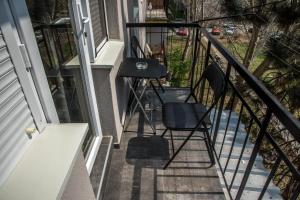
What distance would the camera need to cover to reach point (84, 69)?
1767 millimetres

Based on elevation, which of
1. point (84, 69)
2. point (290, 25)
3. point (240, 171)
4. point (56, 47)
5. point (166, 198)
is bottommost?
point (240, 171)

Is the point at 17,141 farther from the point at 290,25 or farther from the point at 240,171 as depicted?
the point at 290,25

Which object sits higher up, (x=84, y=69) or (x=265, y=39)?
(x=84, y=69)

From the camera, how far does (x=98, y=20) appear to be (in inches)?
88.0

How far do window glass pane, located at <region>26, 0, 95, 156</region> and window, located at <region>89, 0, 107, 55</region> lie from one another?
1.66ft

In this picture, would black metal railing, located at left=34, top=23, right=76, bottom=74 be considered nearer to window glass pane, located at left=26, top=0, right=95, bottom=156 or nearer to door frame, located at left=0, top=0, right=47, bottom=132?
window glass pane, located at left=26, top=0, right=95, bottom=156

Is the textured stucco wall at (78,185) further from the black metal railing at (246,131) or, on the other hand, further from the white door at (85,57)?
the black metal railing at (246,131)

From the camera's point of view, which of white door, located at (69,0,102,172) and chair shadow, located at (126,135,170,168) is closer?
white door, located at (69,0,102,172)

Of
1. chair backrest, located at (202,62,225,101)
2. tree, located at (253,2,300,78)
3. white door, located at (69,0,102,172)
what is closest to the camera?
white door, located at (69,0,102,172)

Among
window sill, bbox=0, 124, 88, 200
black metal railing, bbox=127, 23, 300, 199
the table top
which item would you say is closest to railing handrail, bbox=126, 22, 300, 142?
black metal railing, bbox=127, 23, 300, 199

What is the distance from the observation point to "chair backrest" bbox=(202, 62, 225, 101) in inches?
69.3

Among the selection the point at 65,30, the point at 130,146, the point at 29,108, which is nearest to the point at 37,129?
the point at 29,108

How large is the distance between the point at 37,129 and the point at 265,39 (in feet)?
18.3

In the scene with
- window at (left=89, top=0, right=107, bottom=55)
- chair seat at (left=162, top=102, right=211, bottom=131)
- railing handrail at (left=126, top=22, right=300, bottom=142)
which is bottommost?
chair seat at (left=162, top=102, right=211, bottom=131)
